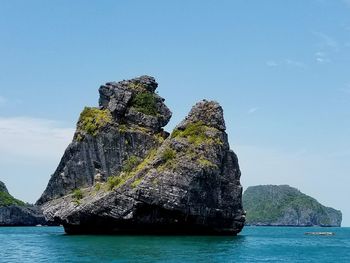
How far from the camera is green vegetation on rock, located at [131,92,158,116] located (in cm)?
9494

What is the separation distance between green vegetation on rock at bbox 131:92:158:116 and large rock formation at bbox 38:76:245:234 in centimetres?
16

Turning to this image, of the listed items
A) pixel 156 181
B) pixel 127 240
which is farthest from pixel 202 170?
pixel 127 240

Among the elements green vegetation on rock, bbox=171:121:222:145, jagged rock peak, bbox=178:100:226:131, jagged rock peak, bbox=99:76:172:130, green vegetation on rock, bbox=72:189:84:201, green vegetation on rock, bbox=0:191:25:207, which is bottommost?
green vegetation on rock, bbox=72:189:84:201

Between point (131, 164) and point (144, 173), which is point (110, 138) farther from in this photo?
point (144, 173)

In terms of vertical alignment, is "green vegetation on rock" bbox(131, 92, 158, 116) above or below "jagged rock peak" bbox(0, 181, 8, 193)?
above

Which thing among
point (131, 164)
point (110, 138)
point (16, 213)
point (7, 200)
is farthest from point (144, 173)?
point (7, 200)

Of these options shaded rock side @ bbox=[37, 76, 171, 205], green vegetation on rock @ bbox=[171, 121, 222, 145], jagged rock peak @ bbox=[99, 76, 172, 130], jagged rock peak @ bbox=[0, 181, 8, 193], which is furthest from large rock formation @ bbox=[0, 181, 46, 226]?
green vegetation on rock @ bbox=[171, 121, 222, 145]

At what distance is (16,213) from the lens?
17525 centimetres

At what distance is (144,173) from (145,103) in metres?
22.2

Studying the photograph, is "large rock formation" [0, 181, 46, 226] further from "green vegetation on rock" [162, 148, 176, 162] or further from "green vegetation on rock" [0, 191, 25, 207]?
"green vegetation on rock" [162, 148, 176, 162]

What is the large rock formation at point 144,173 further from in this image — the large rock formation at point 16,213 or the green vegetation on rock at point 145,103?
the large rock formation at point 16,213

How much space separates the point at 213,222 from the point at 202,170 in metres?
8.29

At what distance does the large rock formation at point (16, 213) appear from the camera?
173238mm

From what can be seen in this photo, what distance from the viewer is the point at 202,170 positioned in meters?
75.3
